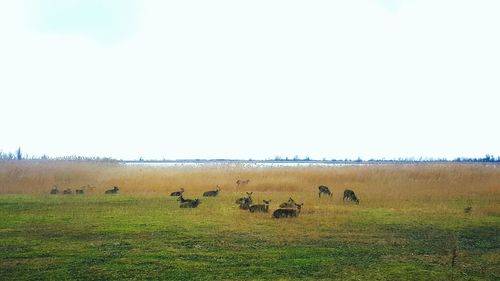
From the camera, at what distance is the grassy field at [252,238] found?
10.2 metres

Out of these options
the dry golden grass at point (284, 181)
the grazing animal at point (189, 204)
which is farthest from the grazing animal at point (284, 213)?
the dry golden grass at point (284, 181)

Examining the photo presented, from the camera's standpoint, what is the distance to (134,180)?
1426 inches

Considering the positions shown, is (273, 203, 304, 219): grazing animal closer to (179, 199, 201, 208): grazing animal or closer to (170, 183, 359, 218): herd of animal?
(170, 183, 359, 218): herd of animal

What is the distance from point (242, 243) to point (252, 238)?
83 centimetres

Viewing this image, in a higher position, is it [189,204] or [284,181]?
[284,181]

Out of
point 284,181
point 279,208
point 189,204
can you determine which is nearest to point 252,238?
point 279,208

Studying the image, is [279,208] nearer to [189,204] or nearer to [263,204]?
[263,204]

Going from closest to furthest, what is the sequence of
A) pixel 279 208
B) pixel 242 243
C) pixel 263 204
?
pixel 242 243, pixel 279 208, pixel 263 204

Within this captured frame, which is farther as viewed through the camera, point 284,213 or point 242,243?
point 284,213

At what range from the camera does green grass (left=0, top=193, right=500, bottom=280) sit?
1009 centimetres

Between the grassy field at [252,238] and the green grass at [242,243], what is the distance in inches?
1.1

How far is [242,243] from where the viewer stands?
Result: 43.6 ft

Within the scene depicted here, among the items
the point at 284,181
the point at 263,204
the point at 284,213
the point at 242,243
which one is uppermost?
the point at 284,181

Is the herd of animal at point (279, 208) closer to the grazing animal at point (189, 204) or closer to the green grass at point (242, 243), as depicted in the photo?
the grazing animal at point (189, 204)
